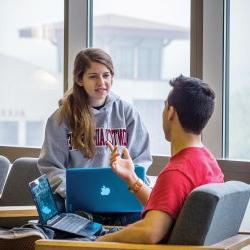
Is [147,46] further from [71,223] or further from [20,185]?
[71,223]

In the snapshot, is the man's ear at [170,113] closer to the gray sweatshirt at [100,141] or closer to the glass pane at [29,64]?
the gray sweatshirt at [100,141]

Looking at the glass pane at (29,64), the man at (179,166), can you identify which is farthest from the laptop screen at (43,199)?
the glass pane at (29,64)

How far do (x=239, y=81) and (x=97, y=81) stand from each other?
980 mm

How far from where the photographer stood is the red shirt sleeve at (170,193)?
217cm

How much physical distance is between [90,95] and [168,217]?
115 centimetres

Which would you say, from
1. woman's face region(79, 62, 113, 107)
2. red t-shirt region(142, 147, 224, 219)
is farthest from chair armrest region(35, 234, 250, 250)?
woman's face region(79, 62, 113, 107)

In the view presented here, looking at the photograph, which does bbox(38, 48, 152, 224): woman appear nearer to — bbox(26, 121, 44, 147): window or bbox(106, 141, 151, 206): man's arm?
bbox(106, 141, 151, 206): man's arm

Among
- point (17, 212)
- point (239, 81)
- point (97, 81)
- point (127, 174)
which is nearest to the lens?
point (127, 174)

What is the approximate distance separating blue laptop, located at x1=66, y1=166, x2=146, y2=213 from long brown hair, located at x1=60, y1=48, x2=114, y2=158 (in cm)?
30

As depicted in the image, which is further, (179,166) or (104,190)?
(104,190)

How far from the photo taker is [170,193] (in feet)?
7.14

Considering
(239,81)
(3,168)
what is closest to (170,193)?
(239,81)

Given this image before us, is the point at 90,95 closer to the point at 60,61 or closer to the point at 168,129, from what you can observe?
the point at 168,129

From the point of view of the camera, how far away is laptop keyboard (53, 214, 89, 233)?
8.77 ft
